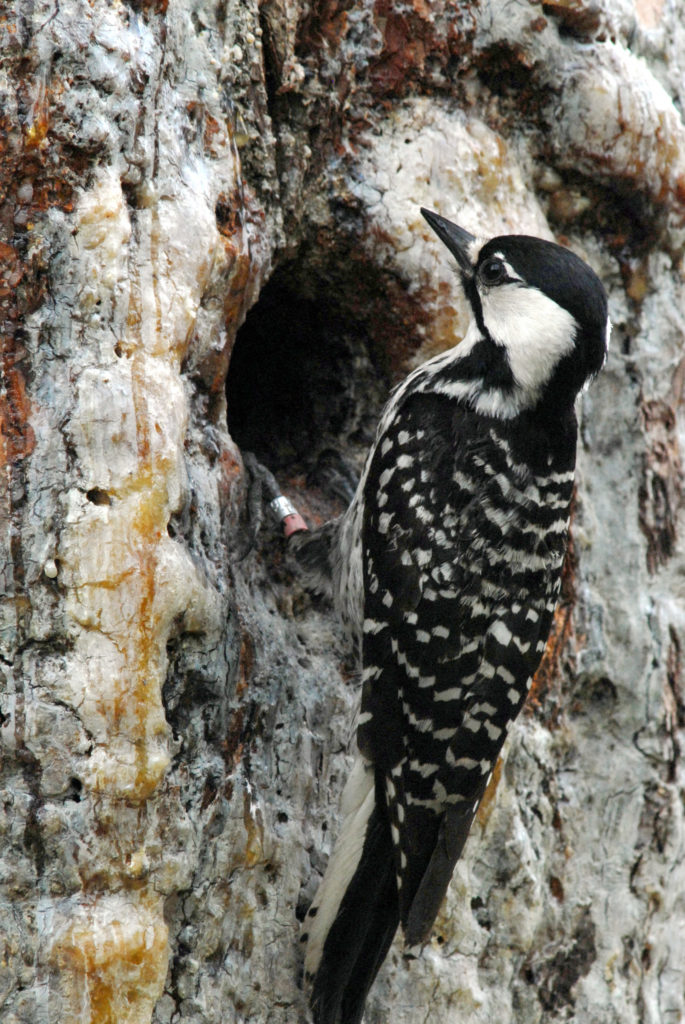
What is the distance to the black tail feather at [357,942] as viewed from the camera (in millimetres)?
2424

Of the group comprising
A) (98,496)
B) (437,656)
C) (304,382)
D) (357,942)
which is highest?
(304,382)

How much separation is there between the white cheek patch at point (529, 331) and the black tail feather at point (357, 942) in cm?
121

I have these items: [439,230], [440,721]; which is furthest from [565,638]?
[439,230]

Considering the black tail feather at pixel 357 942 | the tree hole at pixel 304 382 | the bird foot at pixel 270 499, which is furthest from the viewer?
the tree hole at pixel 304 382

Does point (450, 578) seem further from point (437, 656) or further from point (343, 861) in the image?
point (343, 861)

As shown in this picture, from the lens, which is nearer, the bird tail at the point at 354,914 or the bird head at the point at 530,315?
the bird tail at the point at 354,914

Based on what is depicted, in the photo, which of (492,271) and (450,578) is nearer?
(450,578)

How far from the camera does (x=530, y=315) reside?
2.77 meters

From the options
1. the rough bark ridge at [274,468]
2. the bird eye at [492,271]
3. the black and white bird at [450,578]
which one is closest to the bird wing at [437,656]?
the black and white bird at [450,578]

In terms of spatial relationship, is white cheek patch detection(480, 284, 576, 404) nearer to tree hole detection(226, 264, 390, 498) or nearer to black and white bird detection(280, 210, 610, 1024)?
black and white bird detection(280, 210, 610, 1024)

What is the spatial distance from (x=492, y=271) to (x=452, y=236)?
15 cm

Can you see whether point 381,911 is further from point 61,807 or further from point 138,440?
point 138,440

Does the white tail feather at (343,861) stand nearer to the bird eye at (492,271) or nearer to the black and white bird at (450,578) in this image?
the black and white bird at (450,578)

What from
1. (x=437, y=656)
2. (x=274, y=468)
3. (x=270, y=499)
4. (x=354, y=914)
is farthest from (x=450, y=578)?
(x=274, y=468)
